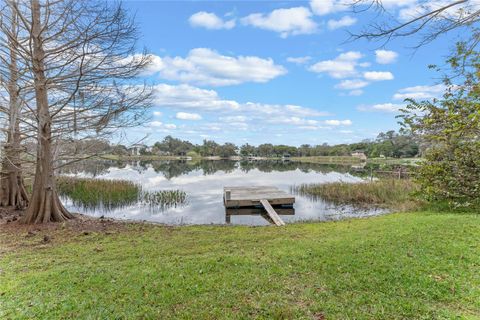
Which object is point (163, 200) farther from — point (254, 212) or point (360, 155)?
point (360, 155)

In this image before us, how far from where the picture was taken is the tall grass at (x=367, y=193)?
13.8 meters

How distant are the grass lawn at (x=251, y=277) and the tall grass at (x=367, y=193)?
789 centimetres

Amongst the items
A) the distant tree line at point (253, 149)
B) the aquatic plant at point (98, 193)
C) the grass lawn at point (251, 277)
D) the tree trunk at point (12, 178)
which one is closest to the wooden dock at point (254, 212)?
the aquatic plant at point (98, 193)

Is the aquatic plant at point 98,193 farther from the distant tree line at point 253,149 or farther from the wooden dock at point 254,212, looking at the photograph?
the distant tree line at point 253,149

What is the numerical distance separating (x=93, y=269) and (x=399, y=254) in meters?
4.58

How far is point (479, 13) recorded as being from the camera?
3.15 m

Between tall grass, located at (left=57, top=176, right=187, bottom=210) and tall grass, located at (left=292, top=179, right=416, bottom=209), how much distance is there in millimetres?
7587

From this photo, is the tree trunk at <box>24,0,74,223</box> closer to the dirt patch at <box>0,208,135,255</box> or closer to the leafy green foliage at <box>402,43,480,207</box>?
the dirt patch at <box>0,208,135,255</box>

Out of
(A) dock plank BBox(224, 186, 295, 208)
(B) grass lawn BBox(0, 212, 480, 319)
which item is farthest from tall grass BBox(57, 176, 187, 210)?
(B) grass lawn BBox(0, 212, 480, 319)

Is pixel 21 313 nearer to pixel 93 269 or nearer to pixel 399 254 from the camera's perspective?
pixel 93 269

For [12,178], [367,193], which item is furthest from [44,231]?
[367,193]

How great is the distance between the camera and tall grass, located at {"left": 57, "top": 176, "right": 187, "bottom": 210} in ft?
45.4

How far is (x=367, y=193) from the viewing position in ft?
49.1

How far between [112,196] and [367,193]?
12.8 meters
